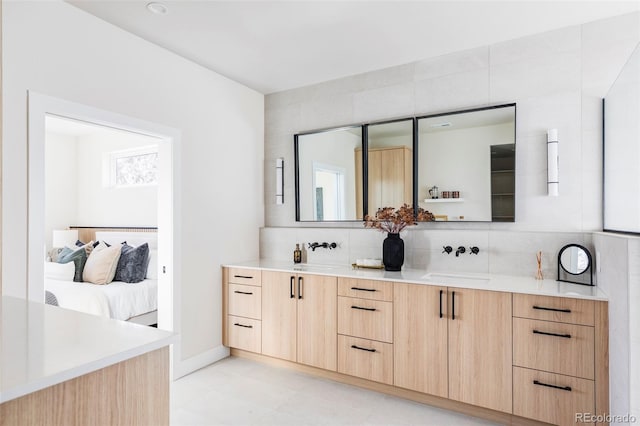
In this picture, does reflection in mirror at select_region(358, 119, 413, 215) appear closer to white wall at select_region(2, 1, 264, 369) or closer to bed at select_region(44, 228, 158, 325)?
white wall at select_region(2, 1, 264, 369)

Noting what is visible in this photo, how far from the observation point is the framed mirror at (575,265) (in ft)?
7.83

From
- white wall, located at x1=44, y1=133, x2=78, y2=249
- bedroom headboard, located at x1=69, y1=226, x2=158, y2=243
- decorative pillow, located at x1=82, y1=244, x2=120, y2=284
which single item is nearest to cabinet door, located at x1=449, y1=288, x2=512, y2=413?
decorative pillow, located at x1=82, y1=244, x2=120, y2=284

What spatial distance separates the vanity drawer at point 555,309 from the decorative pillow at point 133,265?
3.49 meters

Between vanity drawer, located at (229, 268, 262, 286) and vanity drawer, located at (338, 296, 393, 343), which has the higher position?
vanity drawer, located at (229, 268, 262, 286)

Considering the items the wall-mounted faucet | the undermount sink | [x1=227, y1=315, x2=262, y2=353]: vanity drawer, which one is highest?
the wall-mounted faucet

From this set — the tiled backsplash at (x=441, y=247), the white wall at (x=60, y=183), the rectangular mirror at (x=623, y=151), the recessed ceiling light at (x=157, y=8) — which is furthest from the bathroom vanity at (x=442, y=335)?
the white wall at (x=60, y=183)

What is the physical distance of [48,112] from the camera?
7.27ft

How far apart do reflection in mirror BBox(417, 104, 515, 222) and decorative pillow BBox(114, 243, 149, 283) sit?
2928mm

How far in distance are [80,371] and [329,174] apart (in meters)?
2.93

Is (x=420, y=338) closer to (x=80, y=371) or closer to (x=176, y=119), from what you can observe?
(x=80, y=371)

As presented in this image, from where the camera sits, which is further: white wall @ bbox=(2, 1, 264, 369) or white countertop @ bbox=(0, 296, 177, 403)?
white wall @ bbox=(2, 1, 264, 369)

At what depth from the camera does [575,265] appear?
2432mm

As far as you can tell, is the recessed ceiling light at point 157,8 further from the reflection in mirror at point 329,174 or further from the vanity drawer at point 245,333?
the vanity drawer at point 245,333

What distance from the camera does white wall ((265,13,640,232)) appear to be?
2.53 m
